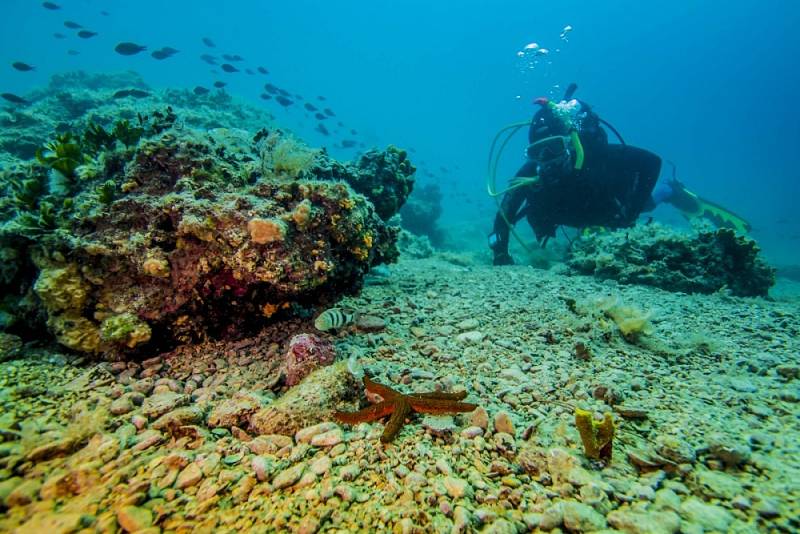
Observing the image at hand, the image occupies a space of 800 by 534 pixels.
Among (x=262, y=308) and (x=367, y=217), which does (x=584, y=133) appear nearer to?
(x=367, y=217)

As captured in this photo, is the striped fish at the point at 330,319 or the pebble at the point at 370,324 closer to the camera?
the striped fish at the point at 330,319

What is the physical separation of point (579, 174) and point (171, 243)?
9295mm

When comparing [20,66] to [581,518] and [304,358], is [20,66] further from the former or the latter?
[581,518]

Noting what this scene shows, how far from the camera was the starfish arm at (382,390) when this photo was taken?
8.04 feet

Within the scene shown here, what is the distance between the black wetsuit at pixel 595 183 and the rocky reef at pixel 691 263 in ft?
6.55

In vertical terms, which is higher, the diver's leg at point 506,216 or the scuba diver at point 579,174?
the scuba diver at point 579,174

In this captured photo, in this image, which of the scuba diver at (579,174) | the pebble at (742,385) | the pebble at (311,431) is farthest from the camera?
the scuba diver at (579,174)

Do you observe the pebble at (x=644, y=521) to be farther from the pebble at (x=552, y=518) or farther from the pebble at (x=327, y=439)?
the pebble at (x=327, y=439)

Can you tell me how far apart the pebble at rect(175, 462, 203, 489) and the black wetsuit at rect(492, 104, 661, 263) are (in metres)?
9.48

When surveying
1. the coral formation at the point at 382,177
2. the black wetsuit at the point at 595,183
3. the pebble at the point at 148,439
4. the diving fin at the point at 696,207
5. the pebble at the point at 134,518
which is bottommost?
the pebble at the point at 134,518

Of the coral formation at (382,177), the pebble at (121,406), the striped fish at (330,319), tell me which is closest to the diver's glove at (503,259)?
the coral formation at (382,177)

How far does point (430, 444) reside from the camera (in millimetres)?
2186

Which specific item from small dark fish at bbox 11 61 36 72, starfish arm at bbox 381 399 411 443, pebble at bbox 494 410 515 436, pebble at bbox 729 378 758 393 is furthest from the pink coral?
small dark fish at bbox 11 61 36 72

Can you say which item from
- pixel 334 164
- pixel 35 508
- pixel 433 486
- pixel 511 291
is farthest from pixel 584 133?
pixel 35 508
